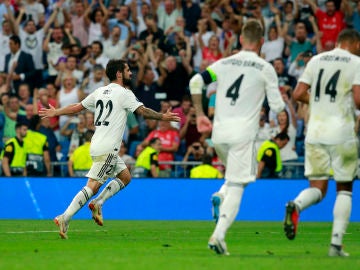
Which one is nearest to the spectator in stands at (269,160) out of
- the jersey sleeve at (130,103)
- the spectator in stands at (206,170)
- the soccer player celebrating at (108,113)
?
the spectator in stands at (206,170)

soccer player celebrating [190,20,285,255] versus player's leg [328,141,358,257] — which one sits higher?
soccer player celebrating [190,20,285,255]

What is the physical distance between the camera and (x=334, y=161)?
38.3ft

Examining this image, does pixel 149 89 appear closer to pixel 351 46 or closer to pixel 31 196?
pixel 31 196

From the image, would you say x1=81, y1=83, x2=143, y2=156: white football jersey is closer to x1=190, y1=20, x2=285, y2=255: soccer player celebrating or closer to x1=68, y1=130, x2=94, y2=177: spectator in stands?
x1=190, y1=20, x2=285, y2=255: soccer player celebrating

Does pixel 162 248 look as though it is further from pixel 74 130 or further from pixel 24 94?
pixel 24 94

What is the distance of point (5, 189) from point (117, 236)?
7538 mm

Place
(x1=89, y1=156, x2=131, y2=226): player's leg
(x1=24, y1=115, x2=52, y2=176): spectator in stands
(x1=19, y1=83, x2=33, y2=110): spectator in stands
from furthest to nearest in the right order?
(x1=19, y1=83, x2=33, y2=110): spectator in stands → (x1=24, y1=115, x2=52, y2=176): spectator in stands → (x1=89, y1=156, x2=131, y2=226): player's leg

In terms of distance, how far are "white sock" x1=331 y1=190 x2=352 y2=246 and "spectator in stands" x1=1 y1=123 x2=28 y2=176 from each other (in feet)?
41.6

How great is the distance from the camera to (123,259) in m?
11.0

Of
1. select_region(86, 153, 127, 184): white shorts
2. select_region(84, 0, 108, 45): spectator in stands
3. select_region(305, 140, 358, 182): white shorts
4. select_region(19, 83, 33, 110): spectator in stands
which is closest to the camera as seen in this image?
select_region(305, 140, 358, 182): white shorts

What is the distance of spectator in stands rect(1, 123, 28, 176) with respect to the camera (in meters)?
23.2

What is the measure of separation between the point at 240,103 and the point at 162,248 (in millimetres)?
2181

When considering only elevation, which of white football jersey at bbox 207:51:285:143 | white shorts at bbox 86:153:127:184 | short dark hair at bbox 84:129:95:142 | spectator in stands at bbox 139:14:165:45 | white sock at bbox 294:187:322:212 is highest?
white football jersey at bbox 207:51:285:143

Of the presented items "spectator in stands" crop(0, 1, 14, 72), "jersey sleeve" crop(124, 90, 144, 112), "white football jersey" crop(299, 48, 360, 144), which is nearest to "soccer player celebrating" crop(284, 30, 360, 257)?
"white football jersey" crop(299, 48, 360, 144)
